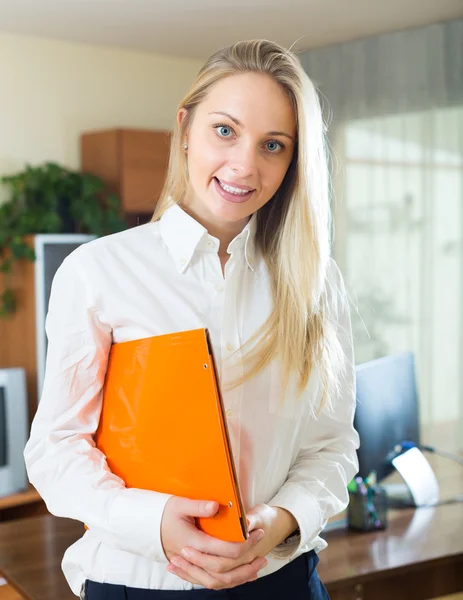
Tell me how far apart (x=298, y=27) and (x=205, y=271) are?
11.4 ft

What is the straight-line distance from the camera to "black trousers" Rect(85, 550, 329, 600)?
1.13 m

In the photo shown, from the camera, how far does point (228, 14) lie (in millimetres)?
4047

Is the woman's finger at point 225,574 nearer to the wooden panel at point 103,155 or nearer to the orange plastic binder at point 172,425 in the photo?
the orange plastic binder at point 172,425

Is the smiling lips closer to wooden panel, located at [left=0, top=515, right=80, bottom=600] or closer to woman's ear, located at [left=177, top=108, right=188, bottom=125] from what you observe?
woman's ear, located at [left=177, top=108, right=188, bottom=125]

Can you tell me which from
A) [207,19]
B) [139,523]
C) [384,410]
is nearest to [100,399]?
[139,523]

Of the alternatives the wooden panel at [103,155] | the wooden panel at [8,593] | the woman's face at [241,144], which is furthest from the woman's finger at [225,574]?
the wooden panel at [103,155]

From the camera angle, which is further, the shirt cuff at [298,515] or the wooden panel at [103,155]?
the wooden panel at [103,155]

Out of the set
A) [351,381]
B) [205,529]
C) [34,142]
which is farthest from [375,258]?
[205,529]

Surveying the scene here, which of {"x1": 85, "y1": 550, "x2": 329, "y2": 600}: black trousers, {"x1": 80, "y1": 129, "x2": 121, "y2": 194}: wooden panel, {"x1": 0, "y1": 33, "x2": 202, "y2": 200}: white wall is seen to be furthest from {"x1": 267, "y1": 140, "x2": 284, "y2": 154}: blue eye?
{"x1": 0, "y1": 33, "x2": 202, "y2": 200}: white wall

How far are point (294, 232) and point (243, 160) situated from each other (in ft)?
0.53

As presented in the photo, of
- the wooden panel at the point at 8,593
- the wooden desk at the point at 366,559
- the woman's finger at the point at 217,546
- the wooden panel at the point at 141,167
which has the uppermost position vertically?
the wooden panel at the point at 141,167

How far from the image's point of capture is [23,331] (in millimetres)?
4254

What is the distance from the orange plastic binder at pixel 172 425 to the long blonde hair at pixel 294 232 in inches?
4.8

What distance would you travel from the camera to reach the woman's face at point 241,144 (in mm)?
1162
